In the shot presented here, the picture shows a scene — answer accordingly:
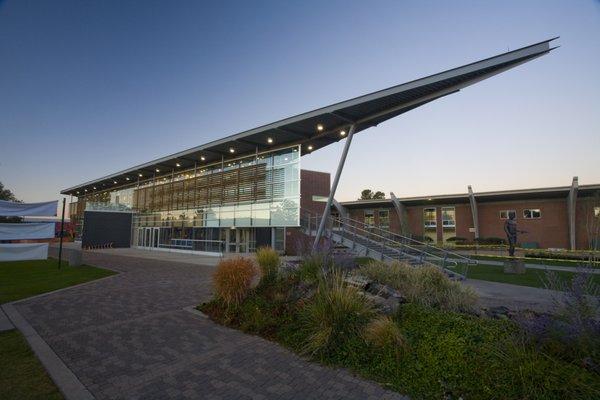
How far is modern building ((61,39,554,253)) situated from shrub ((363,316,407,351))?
10.7 metres

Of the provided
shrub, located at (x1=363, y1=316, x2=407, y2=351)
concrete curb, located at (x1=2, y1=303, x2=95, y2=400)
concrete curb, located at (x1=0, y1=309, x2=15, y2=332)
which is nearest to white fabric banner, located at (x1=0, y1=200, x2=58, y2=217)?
concrete curb, located at (x1=0, y1=309, x2=15, y2=332)

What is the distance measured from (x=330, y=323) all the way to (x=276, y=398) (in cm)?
168

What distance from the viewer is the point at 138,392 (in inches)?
150

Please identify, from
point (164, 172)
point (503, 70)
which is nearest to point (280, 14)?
point (503, 70)

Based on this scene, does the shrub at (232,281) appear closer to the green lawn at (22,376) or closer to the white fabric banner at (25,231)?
the green lawn at (22,376)

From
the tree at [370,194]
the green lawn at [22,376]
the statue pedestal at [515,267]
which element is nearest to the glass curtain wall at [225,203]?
the statue pedestal at [515,267]

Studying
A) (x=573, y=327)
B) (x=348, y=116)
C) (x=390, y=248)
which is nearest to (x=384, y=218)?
(x=390, y=248)

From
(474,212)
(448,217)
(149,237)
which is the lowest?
(149,237)

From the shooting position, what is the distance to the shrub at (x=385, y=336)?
4.58m

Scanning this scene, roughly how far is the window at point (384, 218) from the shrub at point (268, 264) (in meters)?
35.0

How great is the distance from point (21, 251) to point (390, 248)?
19.6 m

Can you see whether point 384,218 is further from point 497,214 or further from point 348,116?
point 348,116

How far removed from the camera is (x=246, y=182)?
23.0 m

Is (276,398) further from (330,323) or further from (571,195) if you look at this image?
(571,195)
